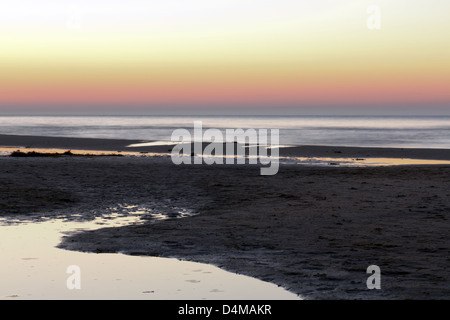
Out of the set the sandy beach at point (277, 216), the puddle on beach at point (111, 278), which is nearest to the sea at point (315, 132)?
the sandy beach at point (277, 216)

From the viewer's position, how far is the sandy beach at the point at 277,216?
349 inches

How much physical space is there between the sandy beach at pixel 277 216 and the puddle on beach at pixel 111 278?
39 cm

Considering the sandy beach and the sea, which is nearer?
the sandy beach

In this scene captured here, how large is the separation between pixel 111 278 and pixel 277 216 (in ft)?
20.5

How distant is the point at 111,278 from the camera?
8.52 metres

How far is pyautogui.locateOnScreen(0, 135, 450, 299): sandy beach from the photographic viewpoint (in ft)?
29.1

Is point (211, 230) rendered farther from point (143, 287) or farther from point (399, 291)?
point (399, 291)

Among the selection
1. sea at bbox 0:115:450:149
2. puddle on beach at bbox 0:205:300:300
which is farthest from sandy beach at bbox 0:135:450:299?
sea at bbox 0:115:450:149

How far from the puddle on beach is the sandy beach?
39 cm

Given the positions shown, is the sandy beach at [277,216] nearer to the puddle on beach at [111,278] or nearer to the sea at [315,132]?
the puddle on beach at [111,278]

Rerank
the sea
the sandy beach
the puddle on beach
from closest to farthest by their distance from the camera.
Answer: the puddle on beach, the sandy beach, the sea

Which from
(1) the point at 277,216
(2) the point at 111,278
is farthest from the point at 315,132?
(2) the point at 111,278

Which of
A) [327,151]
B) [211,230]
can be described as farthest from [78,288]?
[327,151]

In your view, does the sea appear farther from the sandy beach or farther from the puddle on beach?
the puddle on beach
